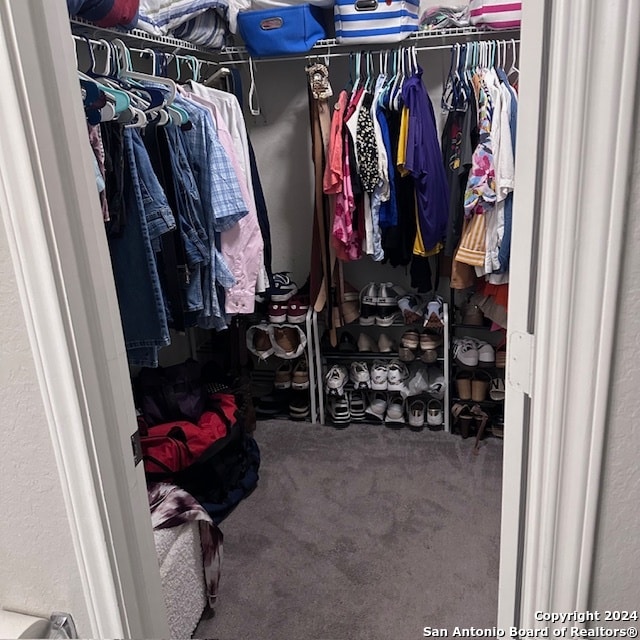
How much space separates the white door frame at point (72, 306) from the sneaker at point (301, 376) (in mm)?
2069

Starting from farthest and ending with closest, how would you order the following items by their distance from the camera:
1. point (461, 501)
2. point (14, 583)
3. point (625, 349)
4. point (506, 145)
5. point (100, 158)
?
1. point (461, 501)
2. point (506, 145)
3. point (100, 158)
4. point (14, 583)
5. point (625, 349)

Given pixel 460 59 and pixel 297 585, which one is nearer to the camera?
pixel 297 585

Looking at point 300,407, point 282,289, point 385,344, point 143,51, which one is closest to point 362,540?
point 300,407

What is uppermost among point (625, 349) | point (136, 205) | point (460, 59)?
point (460, 59)

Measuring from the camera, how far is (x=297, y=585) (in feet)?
6.52

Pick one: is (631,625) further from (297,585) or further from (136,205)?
(136,205)

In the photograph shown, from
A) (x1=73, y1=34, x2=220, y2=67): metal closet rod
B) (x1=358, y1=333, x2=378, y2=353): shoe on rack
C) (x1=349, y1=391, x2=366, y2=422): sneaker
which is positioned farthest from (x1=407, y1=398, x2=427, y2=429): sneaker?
(x1=73, y1=34, x2=220, y2=67): metal closet rod

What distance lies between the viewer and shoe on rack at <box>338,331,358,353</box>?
3.14 meters

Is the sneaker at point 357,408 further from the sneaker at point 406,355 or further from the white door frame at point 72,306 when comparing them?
the white door frame at point 72,306

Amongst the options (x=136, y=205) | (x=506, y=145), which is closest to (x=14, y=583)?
(x=136, y=205)

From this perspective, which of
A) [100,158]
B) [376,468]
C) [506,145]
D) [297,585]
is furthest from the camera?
[376,468]

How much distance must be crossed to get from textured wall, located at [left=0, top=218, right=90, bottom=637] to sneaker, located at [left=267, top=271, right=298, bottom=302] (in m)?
2.07

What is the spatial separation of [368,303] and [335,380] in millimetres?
440

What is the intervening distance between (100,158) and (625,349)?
144 centimetres
